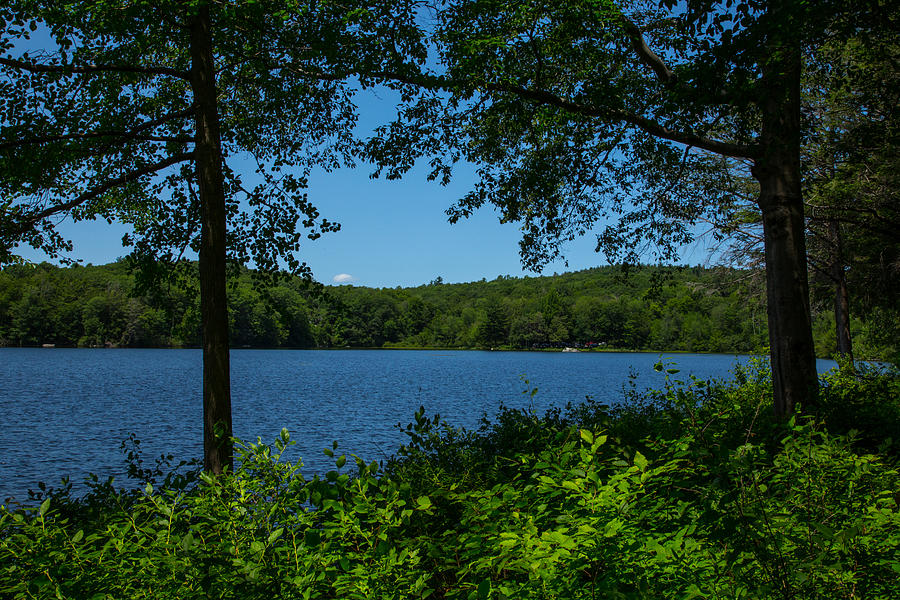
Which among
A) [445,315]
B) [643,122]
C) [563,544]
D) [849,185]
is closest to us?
[563,544]

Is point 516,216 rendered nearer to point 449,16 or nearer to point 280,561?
point 449,16

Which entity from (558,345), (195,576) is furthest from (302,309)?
(195,576)

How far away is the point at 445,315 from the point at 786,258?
520 feet

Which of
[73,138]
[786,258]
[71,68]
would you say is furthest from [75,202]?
[786,258]

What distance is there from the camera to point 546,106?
376 inches

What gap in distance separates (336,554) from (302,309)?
108373 mm

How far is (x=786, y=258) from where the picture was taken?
25.5 ft

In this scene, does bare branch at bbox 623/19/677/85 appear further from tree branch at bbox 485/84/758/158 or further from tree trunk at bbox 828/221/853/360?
tree trunk at bbox 828/221/853/360

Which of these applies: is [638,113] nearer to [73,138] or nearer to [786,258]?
[786,258]

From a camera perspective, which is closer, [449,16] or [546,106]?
[449,16]

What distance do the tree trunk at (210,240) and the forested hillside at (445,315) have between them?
1.33 metres

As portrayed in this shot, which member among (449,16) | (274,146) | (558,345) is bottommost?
(558,345)

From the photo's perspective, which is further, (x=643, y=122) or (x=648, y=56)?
(x=648, y=56)

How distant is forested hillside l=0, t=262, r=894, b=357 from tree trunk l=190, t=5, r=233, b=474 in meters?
1.33
